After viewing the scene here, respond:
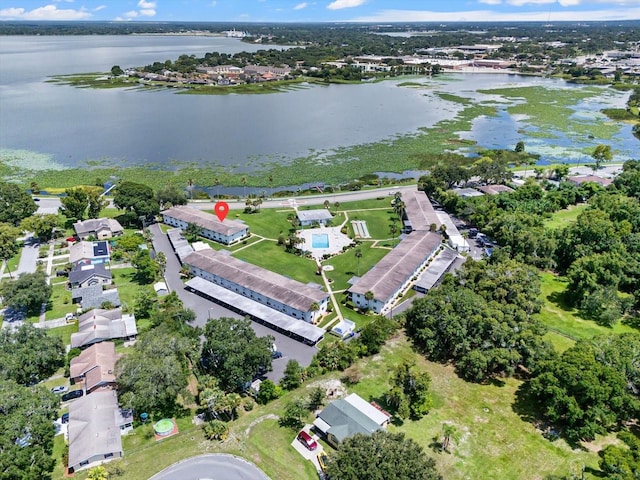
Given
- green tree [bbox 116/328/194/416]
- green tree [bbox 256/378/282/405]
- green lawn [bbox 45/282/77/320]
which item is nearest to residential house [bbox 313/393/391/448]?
green tree [bbox 256/378/282/405]

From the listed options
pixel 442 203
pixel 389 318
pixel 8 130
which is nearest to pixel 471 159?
pixel 442 203

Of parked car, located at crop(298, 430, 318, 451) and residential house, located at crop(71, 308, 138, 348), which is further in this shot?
residential house, located at crop(71, 308, 138, 348)

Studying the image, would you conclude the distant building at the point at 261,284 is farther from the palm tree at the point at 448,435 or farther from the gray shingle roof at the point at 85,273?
the palm tree at the point at 448,435

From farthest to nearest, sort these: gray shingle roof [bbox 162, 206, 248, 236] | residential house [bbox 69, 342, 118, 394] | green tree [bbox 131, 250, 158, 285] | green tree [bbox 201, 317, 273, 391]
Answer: gray shingle roof [bbox 162, 206, 248, 236] < green tree [bbox 131, 250, 158, 285] < residential house [bbox 69, 342, 118, 394] < green tree [bbox 201, 317, 273, 391]

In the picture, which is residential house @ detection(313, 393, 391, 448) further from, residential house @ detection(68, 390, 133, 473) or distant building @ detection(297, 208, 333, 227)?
distant building @ detection(297, 208, 333, 227)

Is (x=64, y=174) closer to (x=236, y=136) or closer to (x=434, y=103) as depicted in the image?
(x=236, y=136)

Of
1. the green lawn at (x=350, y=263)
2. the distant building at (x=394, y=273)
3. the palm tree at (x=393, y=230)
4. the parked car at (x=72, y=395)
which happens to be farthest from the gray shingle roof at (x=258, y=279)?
the parked car at (x=72, y=395)

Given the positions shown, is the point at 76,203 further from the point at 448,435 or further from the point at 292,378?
the point at 448,435

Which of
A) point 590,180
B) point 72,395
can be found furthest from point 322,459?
point 590,180
